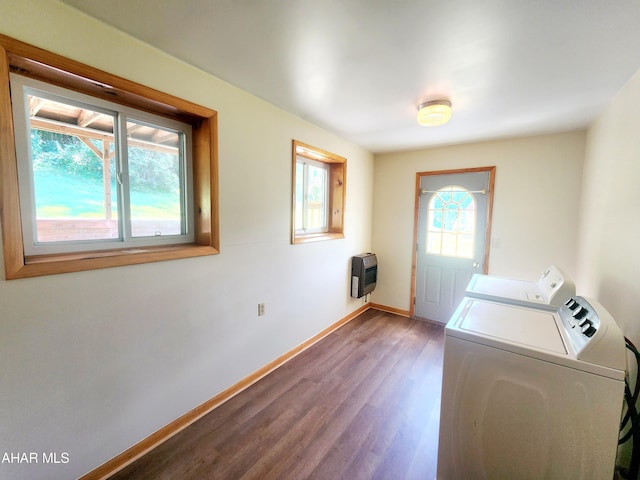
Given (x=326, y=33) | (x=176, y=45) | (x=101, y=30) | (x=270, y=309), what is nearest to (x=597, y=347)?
(x=326, y=33)

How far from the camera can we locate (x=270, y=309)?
2.38 m

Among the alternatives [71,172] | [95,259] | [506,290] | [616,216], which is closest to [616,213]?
[616,216]

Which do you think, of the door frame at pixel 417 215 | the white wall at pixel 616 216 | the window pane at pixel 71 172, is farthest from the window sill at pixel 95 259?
the door frame at pixel 417 215

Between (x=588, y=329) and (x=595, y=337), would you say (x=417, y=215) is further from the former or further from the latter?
(x=595, y=337)

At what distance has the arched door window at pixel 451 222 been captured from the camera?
327 centimetres

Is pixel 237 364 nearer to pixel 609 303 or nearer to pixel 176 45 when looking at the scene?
pixel 176 45

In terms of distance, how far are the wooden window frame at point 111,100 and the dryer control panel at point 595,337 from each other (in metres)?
2.07

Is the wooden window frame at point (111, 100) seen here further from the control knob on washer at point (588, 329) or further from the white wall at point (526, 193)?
the white wall at point (526, 193)

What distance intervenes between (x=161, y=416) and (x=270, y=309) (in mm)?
1040

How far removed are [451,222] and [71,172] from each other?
3.66m

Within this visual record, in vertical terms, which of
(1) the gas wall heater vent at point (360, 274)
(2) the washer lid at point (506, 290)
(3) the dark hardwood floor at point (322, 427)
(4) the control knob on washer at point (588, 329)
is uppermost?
(4) the control knob on washer at point (588, 329)

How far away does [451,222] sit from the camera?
11.1ft

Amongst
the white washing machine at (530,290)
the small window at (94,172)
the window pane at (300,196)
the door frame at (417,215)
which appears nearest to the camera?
the small window at (94,172)

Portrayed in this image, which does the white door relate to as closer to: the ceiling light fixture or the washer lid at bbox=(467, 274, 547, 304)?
the washer lid at bbox=(467, 274, 547, 304)
